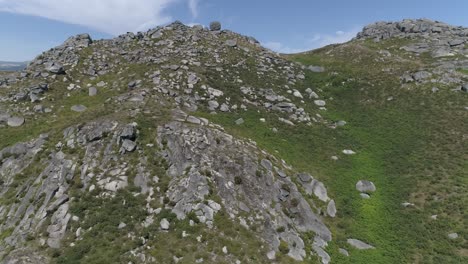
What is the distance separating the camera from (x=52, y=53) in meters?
66.0

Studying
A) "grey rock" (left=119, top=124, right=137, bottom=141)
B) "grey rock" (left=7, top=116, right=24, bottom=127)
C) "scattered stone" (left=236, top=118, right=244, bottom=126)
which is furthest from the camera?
"scattered stone" (left=236, top=118, right=244, bottom=126)

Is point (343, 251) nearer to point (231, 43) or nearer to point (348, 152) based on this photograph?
point (348, 152)

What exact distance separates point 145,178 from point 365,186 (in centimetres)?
2710

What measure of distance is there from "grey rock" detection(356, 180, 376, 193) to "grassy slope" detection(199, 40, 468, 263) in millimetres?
735

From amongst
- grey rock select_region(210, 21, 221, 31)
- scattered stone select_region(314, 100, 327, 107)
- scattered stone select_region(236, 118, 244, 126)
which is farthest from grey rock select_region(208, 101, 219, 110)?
grey rock select_region(210, 21, 221, 31)

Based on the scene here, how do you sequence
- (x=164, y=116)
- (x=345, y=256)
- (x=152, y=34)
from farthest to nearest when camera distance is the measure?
1. (x=152, y=34)
2. (x=164, y=116)
3. (x=345, y=256)

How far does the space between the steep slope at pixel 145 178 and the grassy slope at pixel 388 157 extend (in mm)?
3654

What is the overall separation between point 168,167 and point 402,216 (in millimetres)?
26773

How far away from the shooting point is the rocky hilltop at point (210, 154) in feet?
97.8

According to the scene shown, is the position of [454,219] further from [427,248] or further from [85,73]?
[85,73]

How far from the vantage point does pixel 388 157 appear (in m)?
48.2

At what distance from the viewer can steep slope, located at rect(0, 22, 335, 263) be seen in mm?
28719

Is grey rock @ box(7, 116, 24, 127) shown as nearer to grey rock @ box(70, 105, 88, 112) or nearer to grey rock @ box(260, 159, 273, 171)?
grey rock @ box(70, 105, 88, 112)

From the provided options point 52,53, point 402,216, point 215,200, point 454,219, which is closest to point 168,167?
point 215,200
